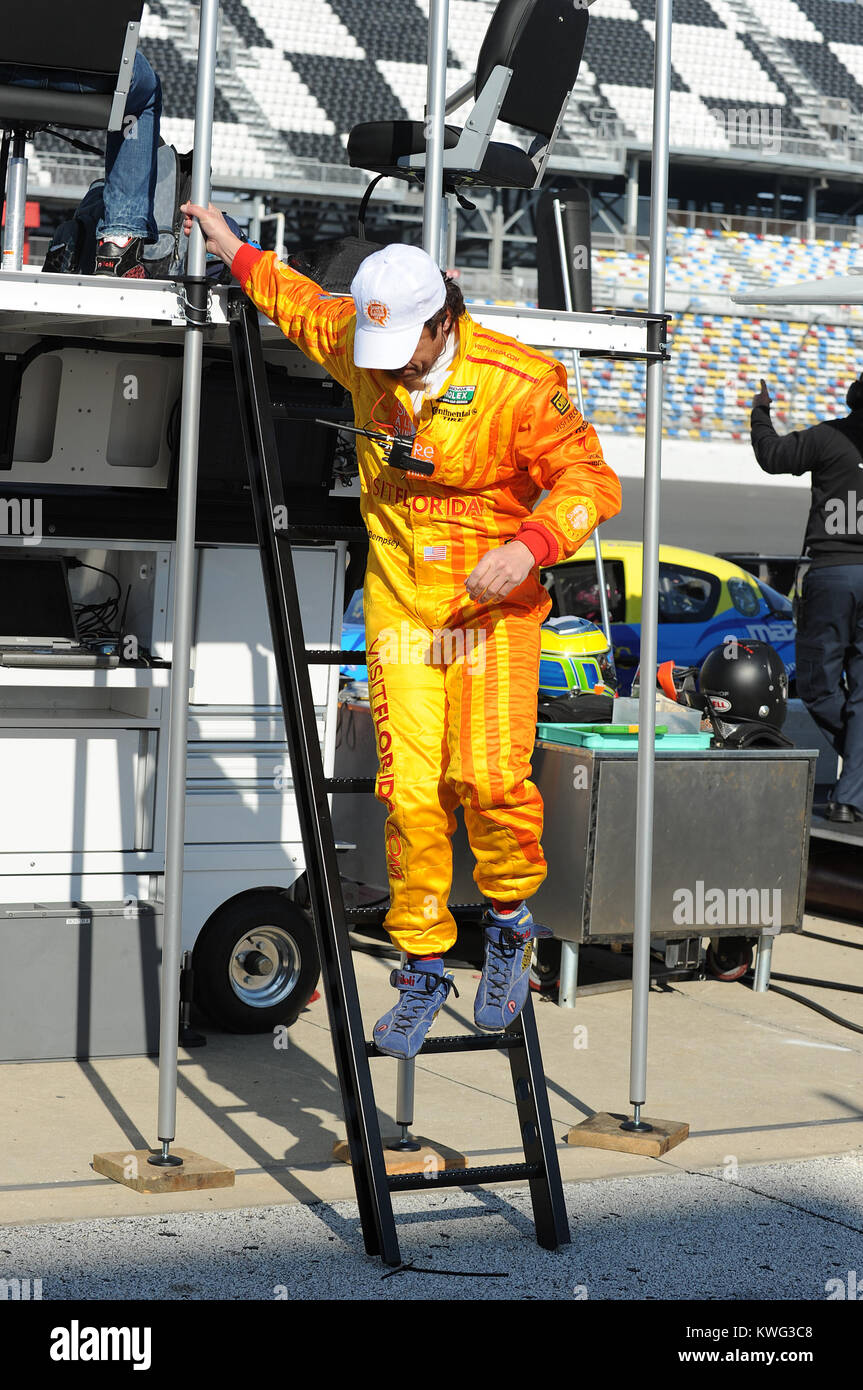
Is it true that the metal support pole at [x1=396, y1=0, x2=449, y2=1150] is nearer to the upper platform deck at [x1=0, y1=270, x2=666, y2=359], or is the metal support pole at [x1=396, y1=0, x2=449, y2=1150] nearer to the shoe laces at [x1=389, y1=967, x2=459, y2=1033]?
the upper platform deck at [x1=0, y1=270, x2=666, y2=359]

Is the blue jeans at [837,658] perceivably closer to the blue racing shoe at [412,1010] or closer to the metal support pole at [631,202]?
the blue racing shoe at [412,1010]

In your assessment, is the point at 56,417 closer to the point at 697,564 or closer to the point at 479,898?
the point at 479,898

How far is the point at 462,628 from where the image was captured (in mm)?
4055

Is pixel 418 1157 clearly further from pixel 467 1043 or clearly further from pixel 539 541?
pixel 539 541

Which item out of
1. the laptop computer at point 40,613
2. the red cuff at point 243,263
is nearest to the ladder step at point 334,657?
the red cuff at point 243,263

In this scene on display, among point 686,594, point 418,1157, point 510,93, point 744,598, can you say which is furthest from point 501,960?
point 744,598

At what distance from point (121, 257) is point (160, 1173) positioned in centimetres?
282

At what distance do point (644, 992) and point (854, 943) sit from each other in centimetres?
357

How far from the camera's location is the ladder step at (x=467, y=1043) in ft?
13.1

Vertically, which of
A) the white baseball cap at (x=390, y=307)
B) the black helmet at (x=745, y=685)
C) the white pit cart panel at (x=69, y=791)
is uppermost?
the white baseball cap at (x=390, y=307)

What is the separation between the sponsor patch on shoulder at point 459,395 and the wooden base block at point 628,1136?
2231mm

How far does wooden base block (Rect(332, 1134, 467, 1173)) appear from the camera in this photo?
14.5 ft

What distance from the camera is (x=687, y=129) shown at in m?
51.2
